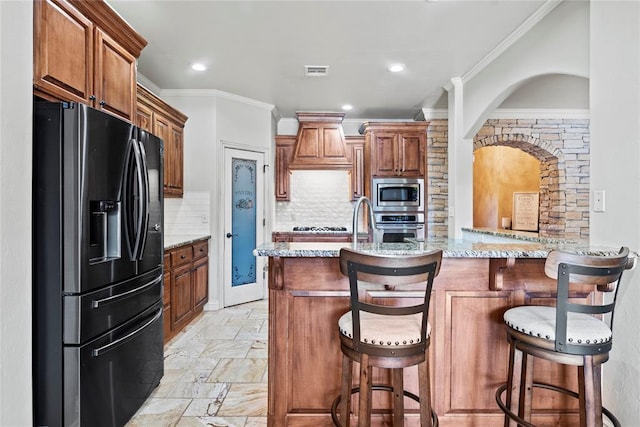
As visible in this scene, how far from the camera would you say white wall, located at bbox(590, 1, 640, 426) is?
1767 mm

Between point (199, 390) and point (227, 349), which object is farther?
point (227, 349)

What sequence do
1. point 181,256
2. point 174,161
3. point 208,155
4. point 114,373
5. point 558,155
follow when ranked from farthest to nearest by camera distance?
point 558,155, point 208,155, point 174,161, point 181,256, point 114,373

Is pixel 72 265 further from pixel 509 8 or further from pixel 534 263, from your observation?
pixel 509 8

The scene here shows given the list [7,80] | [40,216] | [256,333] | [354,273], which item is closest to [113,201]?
[40,216]

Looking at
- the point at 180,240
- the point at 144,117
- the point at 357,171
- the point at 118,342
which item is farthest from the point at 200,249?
the point at 357,171

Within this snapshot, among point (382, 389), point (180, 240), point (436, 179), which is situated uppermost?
point (436, 179)

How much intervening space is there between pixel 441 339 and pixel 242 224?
3.40 metres

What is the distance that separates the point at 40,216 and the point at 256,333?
2.42 metres

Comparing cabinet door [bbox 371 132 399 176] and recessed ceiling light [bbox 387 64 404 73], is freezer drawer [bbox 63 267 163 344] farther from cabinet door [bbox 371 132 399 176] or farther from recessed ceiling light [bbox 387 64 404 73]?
cabinet door [bbox 371 132 399 176]

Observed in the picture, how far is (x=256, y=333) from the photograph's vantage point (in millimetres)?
3645

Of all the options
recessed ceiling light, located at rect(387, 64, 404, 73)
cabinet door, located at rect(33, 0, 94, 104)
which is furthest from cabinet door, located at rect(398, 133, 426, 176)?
cabinet door, located at rect(33, 0, 94, 104)

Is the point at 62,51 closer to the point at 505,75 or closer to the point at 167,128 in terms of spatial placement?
the point at 167,128

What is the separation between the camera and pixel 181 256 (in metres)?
3.52

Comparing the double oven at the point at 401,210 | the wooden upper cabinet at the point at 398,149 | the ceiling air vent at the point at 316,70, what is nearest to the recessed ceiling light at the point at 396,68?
the ceiling air vent at the point at 316,70
